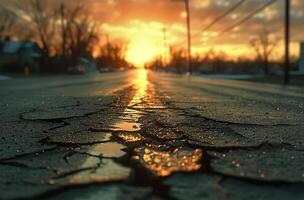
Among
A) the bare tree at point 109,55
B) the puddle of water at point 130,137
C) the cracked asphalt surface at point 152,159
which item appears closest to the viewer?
the cracked asphalt surface at point 152,159

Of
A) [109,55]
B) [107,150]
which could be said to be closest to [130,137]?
[107,150]

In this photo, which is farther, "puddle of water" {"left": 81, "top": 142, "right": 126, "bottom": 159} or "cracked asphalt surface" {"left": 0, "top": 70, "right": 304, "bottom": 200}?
"puddle of water" {"left": 81, "top": 142, "right": 126, "bottom": 159}

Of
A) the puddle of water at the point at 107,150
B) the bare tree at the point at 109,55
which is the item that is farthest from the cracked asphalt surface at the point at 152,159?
the bare tree at the point at 109,55

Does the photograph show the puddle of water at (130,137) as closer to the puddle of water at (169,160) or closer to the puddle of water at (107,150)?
the puddle of water at (107,150)

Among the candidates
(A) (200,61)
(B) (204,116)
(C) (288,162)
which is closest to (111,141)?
(C) (288,162)

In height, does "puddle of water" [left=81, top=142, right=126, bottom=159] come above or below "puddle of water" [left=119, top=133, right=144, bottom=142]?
above

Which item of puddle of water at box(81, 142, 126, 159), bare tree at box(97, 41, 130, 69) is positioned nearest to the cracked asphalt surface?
puddle of water at box(81, 142, 126, 159)

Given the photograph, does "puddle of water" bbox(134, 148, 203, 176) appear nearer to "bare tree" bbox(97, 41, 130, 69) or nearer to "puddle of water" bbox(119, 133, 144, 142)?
"puddle of water" bbox(119, 133, 144, 142)

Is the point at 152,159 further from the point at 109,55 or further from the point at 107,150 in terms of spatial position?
the point at 109,55

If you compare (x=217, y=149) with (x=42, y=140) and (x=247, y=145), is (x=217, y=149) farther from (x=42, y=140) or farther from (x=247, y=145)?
(x=42, y=140)
